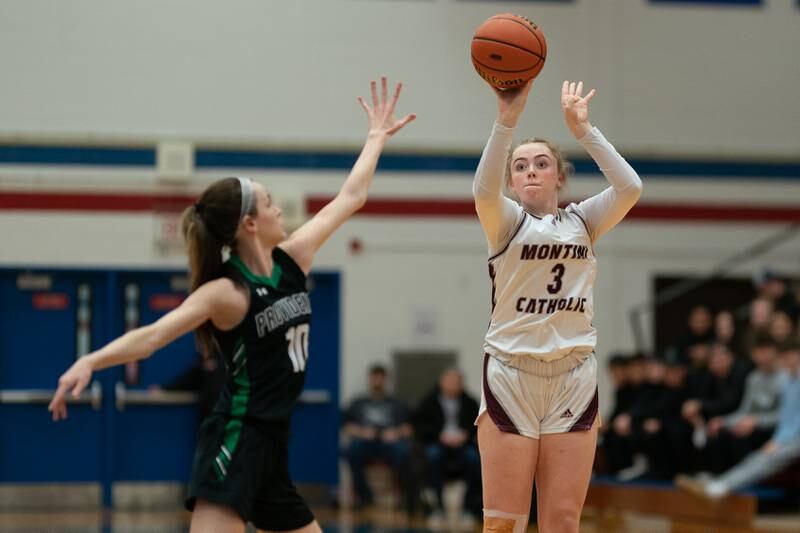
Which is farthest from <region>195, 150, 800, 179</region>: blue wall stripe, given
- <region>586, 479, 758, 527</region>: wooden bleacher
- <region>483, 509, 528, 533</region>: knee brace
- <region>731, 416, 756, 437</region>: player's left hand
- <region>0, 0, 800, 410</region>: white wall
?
<region>483, 509, 528, 533</region>: knee brace

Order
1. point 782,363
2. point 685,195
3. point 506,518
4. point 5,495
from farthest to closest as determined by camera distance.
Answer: point 685,195 < point 5,495 < point 782,363 < point 506,518

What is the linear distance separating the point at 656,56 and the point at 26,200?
26.1 feet

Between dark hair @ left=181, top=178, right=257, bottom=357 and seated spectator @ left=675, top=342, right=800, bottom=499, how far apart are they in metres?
7.61

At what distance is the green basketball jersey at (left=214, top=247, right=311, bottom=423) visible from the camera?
467 centimetres

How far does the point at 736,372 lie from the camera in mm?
12414

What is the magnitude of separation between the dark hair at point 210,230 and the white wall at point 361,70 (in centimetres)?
1035

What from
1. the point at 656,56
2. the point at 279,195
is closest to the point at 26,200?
the point at 279,195

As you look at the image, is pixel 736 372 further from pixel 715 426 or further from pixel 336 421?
pixel 336 421

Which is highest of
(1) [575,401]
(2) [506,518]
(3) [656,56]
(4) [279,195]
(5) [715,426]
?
(3) [656,56]

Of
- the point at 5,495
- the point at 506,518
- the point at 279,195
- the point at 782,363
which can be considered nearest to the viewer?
the point at 506,518

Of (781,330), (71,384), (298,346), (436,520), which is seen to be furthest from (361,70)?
(71,384)

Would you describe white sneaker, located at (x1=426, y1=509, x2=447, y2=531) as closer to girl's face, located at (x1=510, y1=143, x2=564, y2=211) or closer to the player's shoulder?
girl's face, located at (x1=510, y1=143, x2=564, y2=211)

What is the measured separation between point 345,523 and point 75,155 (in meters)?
5.73

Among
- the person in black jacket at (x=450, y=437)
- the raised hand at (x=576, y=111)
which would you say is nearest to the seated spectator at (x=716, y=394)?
the person in black jacket at (x=450, y=437)
